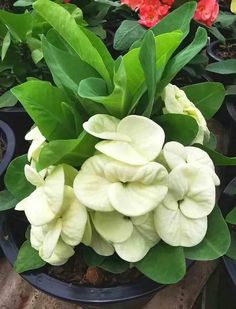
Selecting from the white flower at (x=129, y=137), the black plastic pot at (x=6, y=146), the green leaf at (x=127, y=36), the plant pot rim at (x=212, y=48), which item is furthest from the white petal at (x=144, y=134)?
the plant pot rim at (x=212, y=48)

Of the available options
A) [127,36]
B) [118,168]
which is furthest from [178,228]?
[127,36]

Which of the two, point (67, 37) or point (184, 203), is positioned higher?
point (67, 37)

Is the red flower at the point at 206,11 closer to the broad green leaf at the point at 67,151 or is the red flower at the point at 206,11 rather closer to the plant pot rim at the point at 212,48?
the plant pot rim at the point at 212,48

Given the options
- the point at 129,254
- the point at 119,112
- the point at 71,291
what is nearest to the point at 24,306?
the point at 71,291

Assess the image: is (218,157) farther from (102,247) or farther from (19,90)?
(19,90)

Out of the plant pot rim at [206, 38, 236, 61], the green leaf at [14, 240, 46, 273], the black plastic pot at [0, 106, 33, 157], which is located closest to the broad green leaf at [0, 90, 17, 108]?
the black plastic pot at [0, 106, 33, 157]

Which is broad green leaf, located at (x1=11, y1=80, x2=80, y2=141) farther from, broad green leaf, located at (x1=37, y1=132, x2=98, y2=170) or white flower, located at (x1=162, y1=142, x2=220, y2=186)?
white flower, located at (x1=162, y1=142, x2=220, y2=186)
